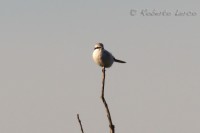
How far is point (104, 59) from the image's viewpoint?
63.1 ft

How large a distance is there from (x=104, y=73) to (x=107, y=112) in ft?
9.37

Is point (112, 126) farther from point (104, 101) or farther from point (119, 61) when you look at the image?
point (119, 61)

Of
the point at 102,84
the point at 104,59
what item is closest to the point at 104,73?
the point at 102,84

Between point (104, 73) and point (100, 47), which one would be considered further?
point (100, 47)

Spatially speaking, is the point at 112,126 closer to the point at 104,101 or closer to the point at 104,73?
the point at 104,101

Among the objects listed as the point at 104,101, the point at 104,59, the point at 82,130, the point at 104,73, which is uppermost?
the point at 104,59

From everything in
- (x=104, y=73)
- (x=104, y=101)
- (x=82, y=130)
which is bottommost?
(x=82, y=130)

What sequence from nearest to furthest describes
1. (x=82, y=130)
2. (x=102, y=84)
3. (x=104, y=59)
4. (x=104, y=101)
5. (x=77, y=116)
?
(x=82, y=130) → (x=77, y=116) → (x=104, y=101) → (x=102, y=84) → (x=104, y=59)

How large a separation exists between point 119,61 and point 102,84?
8.71 metres

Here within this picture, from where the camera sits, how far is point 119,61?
835 inches

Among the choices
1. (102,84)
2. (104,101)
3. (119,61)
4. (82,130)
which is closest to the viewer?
(82,130)

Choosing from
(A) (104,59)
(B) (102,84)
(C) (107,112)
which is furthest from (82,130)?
(A) (104,59)

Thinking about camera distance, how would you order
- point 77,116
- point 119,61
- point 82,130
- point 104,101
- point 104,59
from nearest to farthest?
point 82,130
point 77,116
point 104,101
point 104,59
point 119,61

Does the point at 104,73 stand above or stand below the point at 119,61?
below
